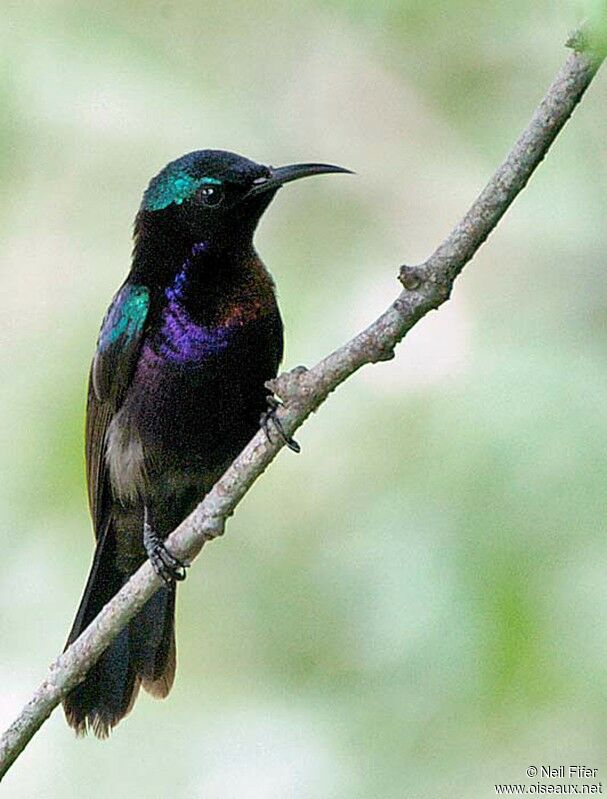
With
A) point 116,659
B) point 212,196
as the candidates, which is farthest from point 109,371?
point 116,659

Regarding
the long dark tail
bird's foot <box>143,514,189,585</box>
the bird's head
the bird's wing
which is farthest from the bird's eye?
the long dark tail

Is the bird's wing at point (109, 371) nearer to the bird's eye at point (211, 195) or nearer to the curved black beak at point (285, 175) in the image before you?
the bird's eye at point (211, 195)

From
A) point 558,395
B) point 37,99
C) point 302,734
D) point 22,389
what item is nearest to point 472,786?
point 302,734

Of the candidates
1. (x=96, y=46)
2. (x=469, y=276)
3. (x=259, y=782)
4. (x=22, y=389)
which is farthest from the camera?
(x=469, y=276)

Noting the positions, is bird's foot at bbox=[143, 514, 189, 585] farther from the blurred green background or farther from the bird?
the blurred green background

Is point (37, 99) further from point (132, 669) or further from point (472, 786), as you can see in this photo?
point (472, 786)

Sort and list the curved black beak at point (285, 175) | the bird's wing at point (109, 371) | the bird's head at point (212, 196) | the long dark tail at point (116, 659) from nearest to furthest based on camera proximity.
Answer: the curved black beak at point (285, 175) < the bird's head at point (212, 196) < the bird's wing at point (109, 371) < the long dark tail at point (116, 659)

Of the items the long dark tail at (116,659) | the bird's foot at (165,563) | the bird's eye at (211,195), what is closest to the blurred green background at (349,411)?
the long dark tail at (116,659)

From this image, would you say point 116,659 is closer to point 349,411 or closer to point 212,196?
point 349,411
